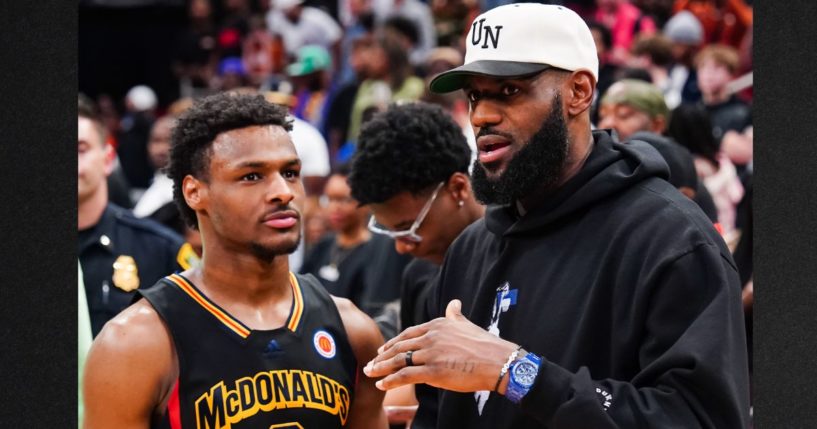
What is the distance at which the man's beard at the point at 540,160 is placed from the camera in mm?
3113

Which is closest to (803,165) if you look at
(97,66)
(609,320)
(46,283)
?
(609,320)

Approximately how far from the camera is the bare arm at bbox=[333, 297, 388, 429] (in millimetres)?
3584

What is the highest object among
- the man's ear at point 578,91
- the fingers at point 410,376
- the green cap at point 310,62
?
the man's ear at point 578,91

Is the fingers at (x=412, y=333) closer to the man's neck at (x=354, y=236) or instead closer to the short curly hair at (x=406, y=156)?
the short curly hair at (x=406, y=156)

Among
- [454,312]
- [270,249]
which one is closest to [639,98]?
[270,249]

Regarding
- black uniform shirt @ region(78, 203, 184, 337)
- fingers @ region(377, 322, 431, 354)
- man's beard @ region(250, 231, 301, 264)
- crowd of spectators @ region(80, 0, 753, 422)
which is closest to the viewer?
fingers @ region(377, 322, 431, 354)

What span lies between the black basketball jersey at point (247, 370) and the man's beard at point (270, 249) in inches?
7.7

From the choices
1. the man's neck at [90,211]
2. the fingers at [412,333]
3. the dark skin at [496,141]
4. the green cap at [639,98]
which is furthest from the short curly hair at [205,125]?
the green cap at [639,98]

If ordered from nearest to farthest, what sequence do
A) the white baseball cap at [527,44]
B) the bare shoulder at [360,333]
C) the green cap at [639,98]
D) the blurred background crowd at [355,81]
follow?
1. the white baseball cap at [527,44]
2. the bare shoulder at [360,333]
3. the green cap at [639,98]
4. the blurred background crowd at [355,81]

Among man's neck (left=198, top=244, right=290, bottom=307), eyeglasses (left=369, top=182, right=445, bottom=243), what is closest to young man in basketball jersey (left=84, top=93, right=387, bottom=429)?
man's neck (left=198, top=244, right=290, bottom=307)

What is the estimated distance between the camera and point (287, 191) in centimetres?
342

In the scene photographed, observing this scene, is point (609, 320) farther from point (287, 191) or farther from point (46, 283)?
point (46, 283)

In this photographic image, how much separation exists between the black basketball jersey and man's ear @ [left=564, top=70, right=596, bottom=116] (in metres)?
1.01

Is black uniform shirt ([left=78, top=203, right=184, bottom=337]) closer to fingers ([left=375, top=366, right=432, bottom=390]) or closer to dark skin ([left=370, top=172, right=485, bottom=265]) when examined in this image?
dark skin ([left=370, top=172, right=485, bottom=265])
